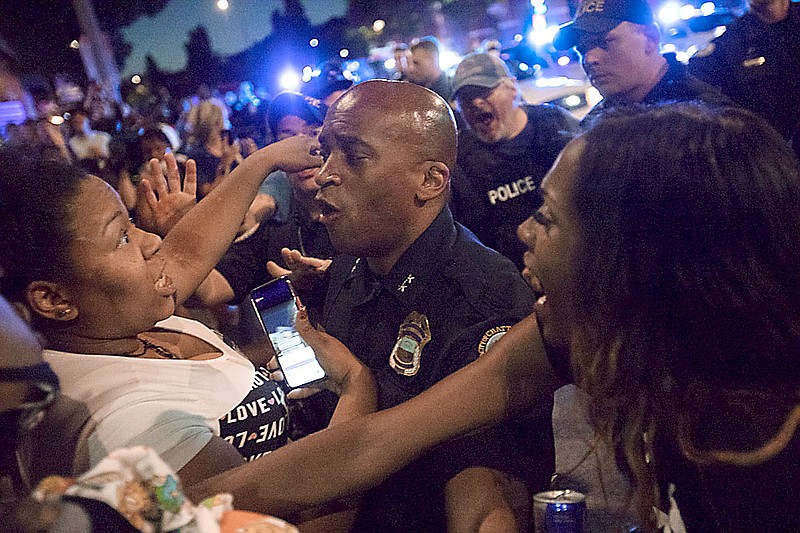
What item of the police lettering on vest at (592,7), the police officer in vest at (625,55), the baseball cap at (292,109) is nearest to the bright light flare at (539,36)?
the police lettering on vest at (592,7)

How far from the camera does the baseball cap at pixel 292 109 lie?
13.9ft

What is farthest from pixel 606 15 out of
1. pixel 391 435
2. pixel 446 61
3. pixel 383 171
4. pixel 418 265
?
pixel 446 61

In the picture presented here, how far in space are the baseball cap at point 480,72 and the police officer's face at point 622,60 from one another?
86 cm

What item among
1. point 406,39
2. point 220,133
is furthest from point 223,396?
point 406,39

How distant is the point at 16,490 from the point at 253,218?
8.87 ft

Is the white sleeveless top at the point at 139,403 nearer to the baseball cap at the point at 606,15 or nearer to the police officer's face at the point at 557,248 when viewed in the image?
the police officer's face at the point at 557,248

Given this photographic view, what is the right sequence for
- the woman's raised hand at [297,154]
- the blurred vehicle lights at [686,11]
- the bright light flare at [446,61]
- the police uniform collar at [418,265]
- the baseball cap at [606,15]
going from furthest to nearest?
the blurred vehicle lights at [686,11], the bright light flare at [446,61], the baseball cap at [606,15], the woman's raised hand at [297,154], the police uniform collar at [418,265]

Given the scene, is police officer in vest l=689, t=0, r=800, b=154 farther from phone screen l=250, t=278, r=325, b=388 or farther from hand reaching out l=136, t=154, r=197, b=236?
hand reaching out l=136, t=154, r=197, b=236

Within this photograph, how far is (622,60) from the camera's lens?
3.72 m

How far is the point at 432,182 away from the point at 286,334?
0.75 metres

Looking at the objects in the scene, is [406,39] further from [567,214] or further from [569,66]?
[567,214]

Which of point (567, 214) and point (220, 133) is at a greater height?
point (567, 214)

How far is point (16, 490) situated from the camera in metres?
1.11

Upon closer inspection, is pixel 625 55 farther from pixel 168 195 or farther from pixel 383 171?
pixel 168 195
